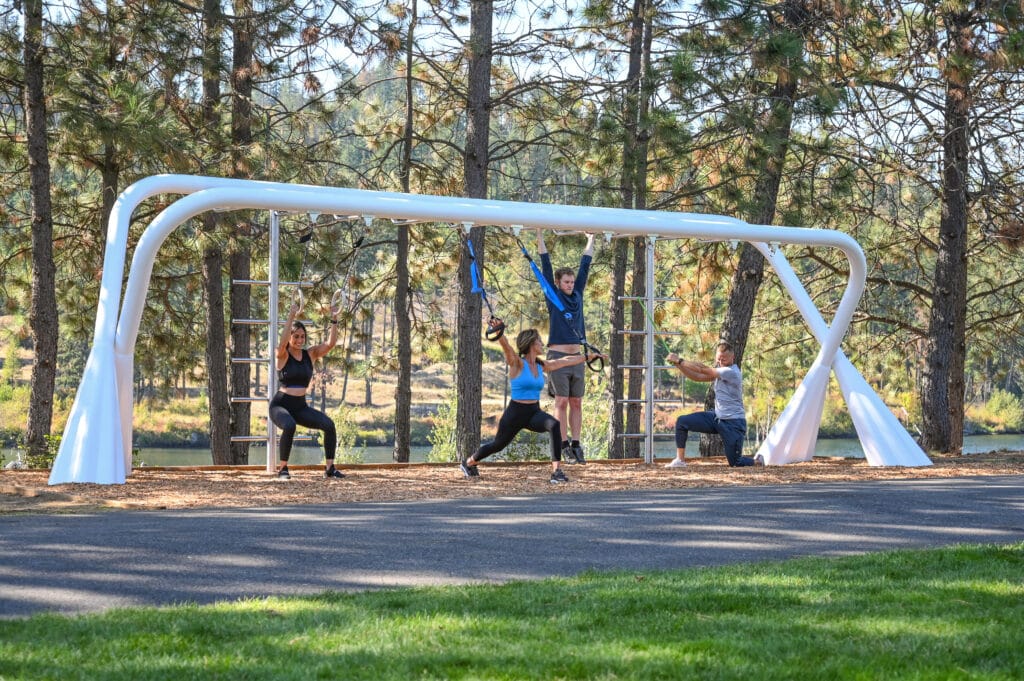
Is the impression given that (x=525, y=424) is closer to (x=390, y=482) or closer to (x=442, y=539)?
(x=390, y=482)

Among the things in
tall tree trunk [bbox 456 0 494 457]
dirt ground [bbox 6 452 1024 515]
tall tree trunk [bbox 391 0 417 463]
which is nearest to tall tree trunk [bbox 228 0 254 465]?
Result: tall tree trunk [bbox 391 0 417 463]

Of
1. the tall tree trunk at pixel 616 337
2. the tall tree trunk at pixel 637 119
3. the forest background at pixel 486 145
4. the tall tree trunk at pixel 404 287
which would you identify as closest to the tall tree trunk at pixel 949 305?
the forest background at pixel 486 145

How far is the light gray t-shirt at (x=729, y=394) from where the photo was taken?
13.6 meters

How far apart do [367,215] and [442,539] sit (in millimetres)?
4618

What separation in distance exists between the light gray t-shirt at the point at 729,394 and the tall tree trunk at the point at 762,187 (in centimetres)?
197

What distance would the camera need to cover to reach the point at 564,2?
62.0 feet

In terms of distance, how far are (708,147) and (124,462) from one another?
29.0 feet

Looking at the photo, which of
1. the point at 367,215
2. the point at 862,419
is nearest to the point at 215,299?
the point at 367,215

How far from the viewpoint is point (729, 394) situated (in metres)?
13.6

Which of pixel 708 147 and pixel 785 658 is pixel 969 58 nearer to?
pixel 708 147

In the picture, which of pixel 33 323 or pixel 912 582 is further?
pixel 33 323

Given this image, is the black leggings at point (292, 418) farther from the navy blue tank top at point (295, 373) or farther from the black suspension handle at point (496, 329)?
the black suspension handle at point (496, 329)

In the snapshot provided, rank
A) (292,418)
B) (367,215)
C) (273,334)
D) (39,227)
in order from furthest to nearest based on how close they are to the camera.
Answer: (39,227)
(273,334)
(292,418)
(367,215)

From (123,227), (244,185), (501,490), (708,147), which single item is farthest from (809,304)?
(123,227)
